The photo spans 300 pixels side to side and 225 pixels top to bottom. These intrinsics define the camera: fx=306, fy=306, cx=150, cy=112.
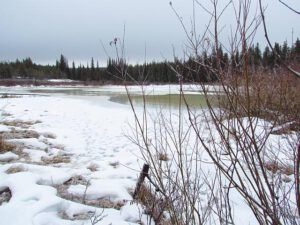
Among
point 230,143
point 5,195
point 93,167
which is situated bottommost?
point 93,167

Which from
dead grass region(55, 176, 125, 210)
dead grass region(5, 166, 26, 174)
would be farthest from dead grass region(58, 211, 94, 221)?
dead grass region(5, 166, 26, 174)

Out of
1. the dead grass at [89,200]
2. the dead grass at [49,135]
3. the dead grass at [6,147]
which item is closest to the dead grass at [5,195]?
the dead grass at [89,200]

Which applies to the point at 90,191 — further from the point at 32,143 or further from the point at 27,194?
the point at 32,143

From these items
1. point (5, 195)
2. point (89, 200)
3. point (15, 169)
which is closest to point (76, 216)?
point (89, 200)

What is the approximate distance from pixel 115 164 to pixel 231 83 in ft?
14.8

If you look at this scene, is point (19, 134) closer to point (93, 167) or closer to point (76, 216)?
point (93, 167)

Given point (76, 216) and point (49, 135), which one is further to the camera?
point (49, 135)

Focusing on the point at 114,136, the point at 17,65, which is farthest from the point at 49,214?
the point at 17,65

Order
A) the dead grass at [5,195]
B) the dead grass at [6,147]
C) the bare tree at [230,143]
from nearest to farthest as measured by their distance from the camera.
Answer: the bare tree at [230,143]
the dead grass at [5,195]
the dead grass at [6,147]

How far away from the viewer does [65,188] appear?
4.14m

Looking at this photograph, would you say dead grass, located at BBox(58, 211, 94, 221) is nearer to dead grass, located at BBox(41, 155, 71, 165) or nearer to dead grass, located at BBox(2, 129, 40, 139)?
dead grass, located at BBox(41, 155, 71, 165)

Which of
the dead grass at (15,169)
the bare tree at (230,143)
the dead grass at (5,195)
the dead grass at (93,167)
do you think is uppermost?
the bare tree at (230,143)

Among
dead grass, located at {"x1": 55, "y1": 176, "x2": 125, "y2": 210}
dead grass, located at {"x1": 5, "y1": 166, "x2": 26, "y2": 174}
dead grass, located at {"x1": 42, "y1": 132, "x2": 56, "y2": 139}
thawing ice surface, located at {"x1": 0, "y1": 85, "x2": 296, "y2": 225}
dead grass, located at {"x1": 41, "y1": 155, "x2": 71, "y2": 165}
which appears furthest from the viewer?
dead grass, located at {"x1": 42, "y1": 132, "x2": 56, "y2": 139}

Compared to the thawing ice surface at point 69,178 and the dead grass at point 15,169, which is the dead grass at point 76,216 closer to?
the thawing ice surface at point 69,178
